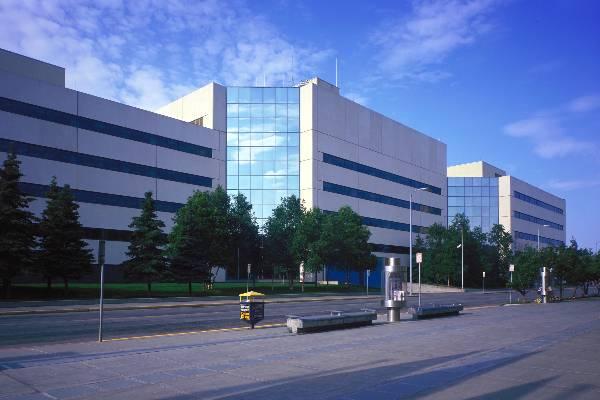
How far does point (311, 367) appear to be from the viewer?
33.3 ft

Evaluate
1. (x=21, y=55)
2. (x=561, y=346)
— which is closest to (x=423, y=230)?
(x=21, y=55)

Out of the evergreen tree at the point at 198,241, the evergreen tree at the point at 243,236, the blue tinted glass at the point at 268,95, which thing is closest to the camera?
the evergreen tree at the point at 198,241

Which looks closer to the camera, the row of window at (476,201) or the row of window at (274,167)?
the row of window at (274,167)

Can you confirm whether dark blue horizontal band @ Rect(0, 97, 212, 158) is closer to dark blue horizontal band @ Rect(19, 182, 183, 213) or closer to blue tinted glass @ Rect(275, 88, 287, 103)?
dark blue horizontal band @ Rect(19, 182, 183, 213)

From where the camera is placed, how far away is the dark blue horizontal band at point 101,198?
50.3 m

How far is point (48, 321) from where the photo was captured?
69.3 ft

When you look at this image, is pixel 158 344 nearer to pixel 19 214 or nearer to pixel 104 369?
pixel 104 369

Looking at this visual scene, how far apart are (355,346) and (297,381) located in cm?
461

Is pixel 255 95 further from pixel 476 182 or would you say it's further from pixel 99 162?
pixel 476 182

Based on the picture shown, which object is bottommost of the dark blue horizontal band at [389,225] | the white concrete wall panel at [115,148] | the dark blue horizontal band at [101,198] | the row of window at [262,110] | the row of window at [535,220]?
the dark blue horizontal band at [389,225]

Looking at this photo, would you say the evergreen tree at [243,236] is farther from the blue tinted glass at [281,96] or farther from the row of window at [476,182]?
the row of window at [476,182]

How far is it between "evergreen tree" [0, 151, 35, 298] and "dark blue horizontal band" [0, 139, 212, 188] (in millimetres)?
12093

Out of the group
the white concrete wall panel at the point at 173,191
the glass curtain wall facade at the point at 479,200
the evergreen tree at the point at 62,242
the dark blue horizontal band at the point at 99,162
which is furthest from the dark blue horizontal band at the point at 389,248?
the evergreen tree at the point at 62,242

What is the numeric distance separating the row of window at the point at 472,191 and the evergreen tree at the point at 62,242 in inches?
3282
